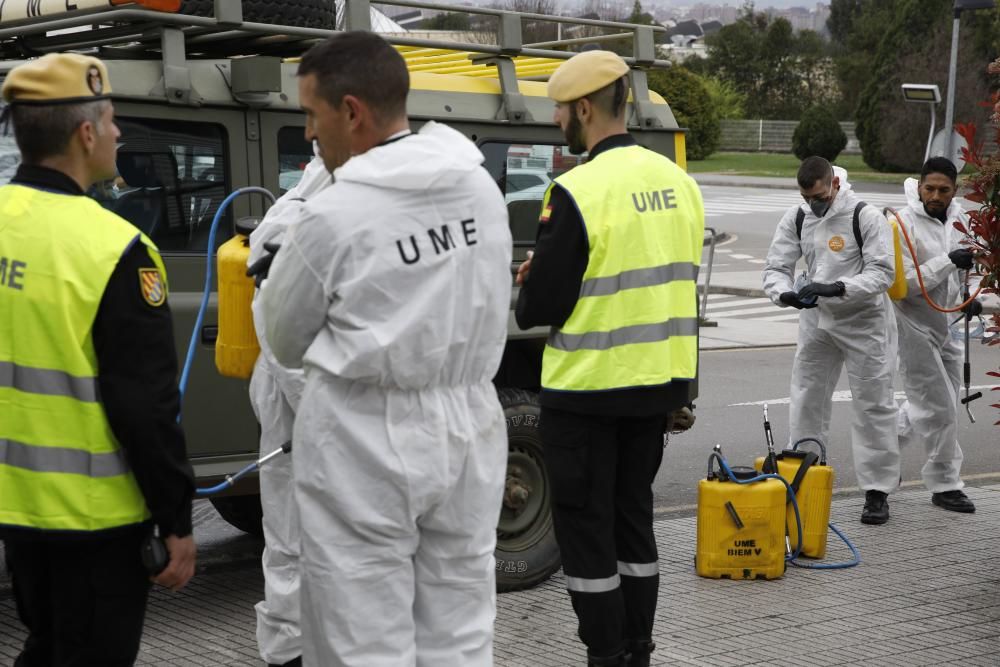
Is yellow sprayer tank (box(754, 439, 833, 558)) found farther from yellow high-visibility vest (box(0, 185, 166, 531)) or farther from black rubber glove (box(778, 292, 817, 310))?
yellow high-visibility vest (box(0, 185, 166, 531))

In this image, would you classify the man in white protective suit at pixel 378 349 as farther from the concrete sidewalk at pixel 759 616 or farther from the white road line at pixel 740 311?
the white road line at pixel 740 311

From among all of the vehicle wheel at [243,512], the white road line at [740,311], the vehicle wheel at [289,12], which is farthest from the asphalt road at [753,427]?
the vehicle wheel at [289,12]

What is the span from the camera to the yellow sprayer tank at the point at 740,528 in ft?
20.9

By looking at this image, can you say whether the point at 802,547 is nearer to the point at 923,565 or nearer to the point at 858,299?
the point at 923,565

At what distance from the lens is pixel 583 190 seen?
183 inches

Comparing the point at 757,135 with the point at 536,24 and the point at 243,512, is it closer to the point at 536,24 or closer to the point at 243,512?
the point at 536,24

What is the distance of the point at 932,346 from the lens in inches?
317

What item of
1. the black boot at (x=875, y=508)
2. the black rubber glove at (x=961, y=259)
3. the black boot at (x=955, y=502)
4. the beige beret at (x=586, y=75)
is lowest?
the black boot at (x=955, y=502)

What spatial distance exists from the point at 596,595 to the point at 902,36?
46.9 m

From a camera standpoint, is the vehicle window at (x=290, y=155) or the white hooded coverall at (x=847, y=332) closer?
the vehicle window at (x=290, y=155)

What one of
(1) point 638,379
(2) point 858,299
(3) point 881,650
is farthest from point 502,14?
(3) point 881,650

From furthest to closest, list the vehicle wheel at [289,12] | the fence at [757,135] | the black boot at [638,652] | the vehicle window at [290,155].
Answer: the fence at [757,135] → the vehicle wheel at [289,12] → the vehicle window at [290,155] → the black boot at [638,652]

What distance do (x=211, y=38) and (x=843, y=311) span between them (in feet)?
12.2

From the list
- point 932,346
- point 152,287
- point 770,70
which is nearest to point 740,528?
point 932,346
